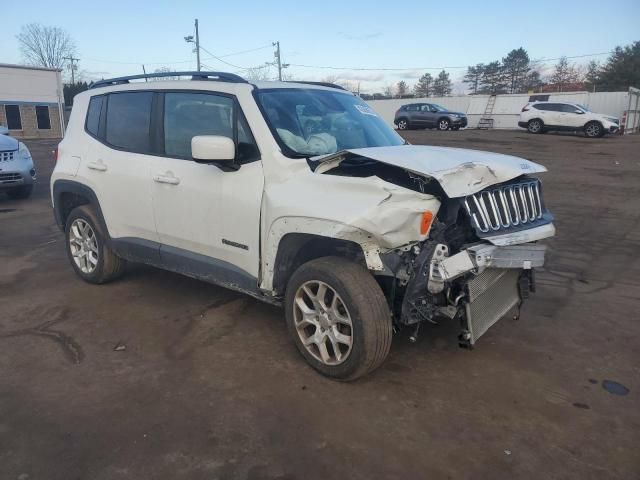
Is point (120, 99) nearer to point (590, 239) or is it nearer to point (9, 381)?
point (9, 381)

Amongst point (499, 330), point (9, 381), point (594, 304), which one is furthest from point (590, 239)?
point (9, 381)

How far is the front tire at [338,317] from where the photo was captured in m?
3.29

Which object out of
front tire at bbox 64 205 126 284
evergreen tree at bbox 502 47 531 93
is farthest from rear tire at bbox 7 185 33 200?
evergreen tree at bbox 502 47 531 93

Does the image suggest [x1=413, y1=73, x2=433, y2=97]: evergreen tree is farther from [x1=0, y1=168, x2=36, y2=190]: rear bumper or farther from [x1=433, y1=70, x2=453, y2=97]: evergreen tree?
[x1=0, y1=168, x2=36, y2=190]: rear bumper

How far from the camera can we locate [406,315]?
132 inches

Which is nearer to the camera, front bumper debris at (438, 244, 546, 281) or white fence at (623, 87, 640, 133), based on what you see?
front bumper debris at (438, 244, 546, 281)

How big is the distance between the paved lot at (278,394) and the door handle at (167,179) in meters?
1.17

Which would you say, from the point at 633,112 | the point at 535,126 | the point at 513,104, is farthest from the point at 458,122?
the point at 633,112

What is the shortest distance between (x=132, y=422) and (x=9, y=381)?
108 centimetres

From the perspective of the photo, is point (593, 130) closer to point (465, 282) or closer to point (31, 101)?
point (465, 282)

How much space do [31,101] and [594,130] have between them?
3350 cm

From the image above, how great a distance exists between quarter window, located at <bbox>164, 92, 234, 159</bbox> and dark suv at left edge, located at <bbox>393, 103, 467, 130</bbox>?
27647 millimetres

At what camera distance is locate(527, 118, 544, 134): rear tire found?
88.8ft

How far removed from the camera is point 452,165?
11.0ft
